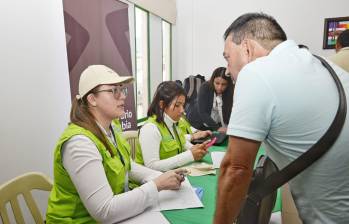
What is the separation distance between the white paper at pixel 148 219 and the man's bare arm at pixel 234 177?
355 millimetres

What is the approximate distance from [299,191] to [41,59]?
1902 mm

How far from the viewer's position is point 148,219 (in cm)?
110

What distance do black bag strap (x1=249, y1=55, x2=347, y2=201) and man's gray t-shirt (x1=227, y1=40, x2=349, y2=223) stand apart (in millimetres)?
11

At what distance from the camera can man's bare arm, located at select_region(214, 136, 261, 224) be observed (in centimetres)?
75

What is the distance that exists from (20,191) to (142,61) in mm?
2682

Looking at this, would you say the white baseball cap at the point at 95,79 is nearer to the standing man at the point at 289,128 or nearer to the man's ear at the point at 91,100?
the man's ear at the point at 91,100

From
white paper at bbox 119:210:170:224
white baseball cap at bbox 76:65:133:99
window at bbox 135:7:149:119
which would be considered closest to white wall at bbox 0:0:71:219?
white baseball cap at bbox 76:65:133:99

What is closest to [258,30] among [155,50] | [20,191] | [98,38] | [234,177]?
[234,177]

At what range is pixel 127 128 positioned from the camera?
3125mm

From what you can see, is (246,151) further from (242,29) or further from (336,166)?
(242,29)

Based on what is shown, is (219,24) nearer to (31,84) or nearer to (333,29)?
(333,29)

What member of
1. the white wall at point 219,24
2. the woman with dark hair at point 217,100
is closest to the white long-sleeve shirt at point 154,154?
the woman with dark hair at point 217,100

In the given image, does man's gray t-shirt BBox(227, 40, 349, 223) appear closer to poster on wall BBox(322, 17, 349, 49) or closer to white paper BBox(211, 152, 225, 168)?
white paper BBox(211, 152, 225, 168)

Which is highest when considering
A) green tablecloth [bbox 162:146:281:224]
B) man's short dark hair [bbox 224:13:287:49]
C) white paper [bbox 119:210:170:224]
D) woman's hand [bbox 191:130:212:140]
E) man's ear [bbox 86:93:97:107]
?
man's short dark hair [bbox 224:13:287:49]
